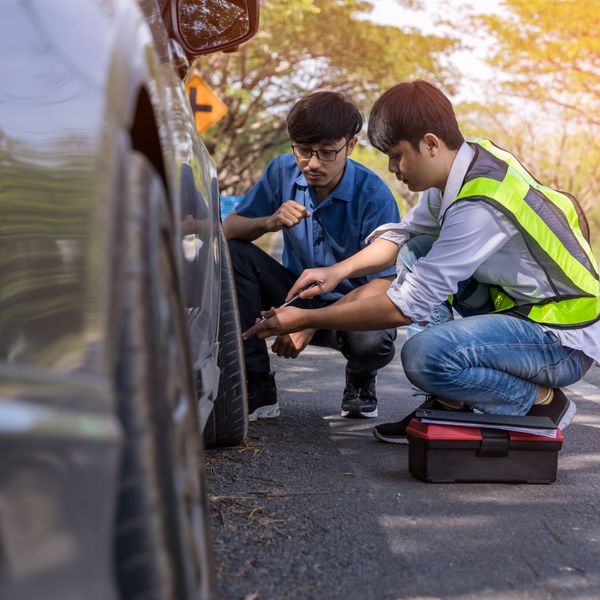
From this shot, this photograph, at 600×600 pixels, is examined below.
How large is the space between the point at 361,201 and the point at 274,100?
66.6 ft

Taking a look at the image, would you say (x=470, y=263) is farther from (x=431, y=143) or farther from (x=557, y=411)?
(x=557, y=411)

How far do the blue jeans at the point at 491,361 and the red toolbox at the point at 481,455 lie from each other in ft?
0.85

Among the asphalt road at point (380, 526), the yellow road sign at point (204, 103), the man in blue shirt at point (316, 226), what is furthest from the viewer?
the yellow road sign at point (204, 103)

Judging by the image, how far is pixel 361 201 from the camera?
4449 mm

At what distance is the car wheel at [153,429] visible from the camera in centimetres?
120

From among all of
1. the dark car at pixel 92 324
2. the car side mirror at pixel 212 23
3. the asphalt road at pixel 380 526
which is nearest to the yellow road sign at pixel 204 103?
the asphalt road at pixel 380 526

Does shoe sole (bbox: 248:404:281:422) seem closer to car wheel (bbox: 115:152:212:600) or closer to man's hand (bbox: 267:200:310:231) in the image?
man's hand (bbox: 267:200:310:231)

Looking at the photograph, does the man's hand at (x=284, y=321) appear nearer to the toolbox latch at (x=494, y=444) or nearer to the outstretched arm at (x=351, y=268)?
the outstretched arm at (x=351, y=268)

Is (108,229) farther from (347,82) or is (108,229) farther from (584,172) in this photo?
(584,172)

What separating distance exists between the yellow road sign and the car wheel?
37.3ft

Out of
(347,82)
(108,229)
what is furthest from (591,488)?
(347,82)

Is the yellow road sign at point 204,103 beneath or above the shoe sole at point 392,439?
beneath

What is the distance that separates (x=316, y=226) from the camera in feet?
14.8

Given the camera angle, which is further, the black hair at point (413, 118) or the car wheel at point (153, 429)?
the black hair at point (413, 118)
